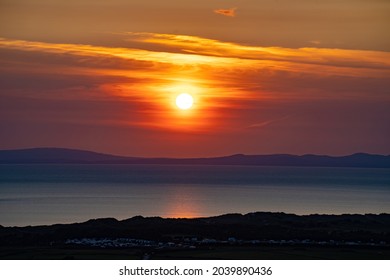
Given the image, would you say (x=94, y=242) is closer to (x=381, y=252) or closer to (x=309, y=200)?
(x=381, y=252)

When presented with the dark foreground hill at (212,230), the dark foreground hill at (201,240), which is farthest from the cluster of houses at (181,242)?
the dark foreground hill at (212,230)

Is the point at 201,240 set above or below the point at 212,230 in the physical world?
below

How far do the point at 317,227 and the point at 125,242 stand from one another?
5.75 meters

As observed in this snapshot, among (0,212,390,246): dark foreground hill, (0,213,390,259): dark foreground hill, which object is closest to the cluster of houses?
(0,213,390,259): dark foreground hill

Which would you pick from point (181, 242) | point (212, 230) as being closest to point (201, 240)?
point (181, 242)

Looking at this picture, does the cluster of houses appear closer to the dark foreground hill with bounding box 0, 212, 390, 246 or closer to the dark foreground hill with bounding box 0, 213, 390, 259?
the dark foreground hill with bounding box 0, 213, 390, 259

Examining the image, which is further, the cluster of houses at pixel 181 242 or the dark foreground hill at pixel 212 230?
the dark foreground hill at pixel 212 230

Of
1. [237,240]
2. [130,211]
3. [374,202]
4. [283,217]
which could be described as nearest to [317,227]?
[283,217]

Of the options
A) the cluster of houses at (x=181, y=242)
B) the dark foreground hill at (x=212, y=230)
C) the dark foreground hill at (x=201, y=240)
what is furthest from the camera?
the dark foreground hill at (x=212, y=230)

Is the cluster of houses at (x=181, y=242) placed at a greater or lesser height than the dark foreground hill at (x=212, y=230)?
lesser

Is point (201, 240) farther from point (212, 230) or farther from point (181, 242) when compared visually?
point (212, 230)

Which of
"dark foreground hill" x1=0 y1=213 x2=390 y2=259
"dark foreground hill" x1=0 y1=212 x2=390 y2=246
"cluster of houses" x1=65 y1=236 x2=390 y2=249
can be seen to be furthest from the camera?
"dark foreground hill" x1=0 y1=212 x2=390 y2=246

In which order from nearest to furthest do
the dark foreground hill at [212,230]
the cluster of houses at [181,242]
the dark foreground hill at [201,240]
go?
the dark foreground hill at [201,240] → the cluster of houses at [181,242] → the dark foreground hill at [212,230]

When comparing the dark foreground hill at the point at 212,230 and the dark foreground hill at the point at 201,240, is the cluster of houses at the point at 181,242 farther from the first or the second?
the dark foreground hill at the point at 212,230
